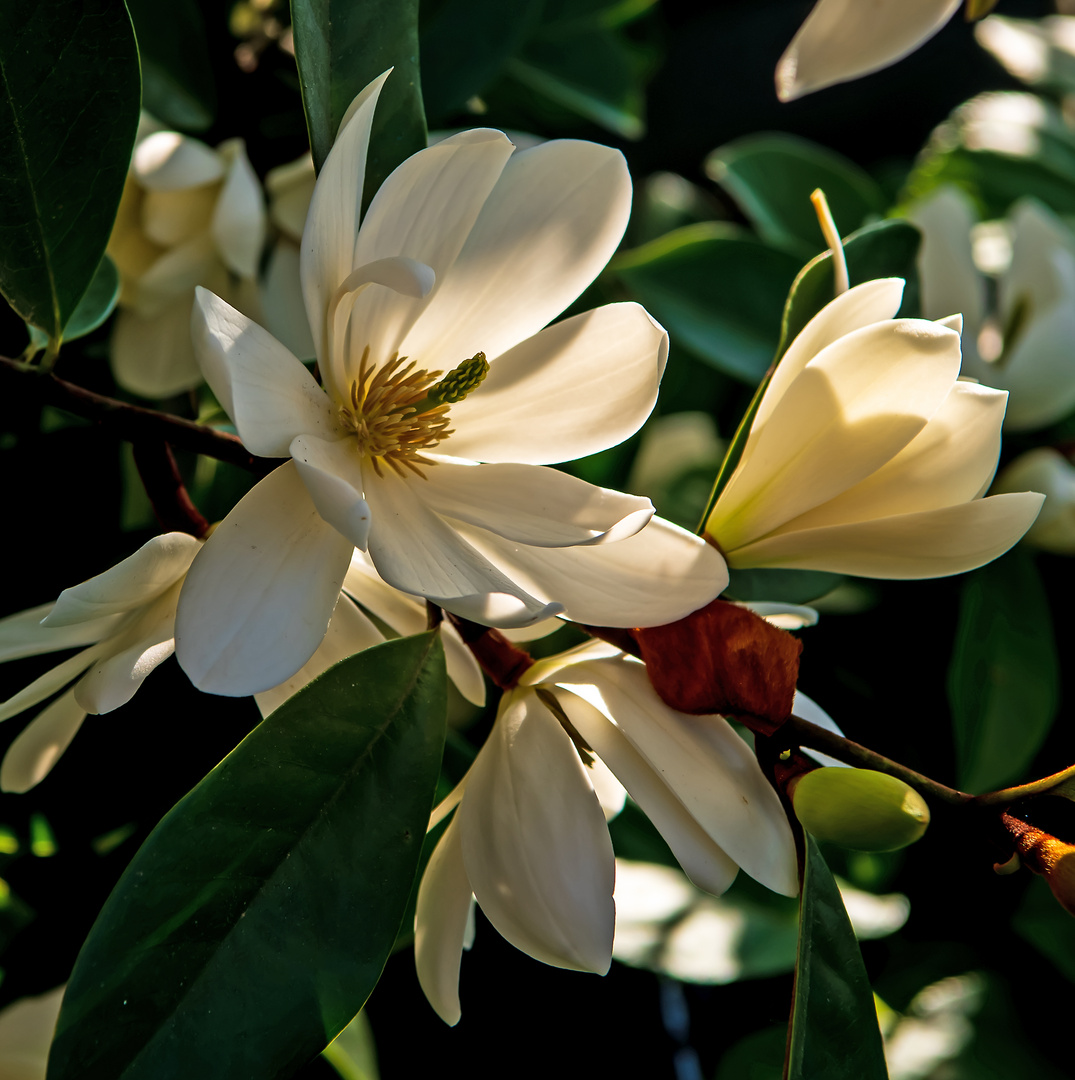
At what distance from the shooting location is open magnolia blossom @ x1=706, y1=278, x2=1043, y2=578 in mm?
268

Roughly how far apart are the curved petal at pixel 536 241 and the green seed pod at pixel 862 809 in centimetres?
16

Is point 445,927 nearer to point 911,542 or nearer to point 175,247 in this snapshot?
point 911,542

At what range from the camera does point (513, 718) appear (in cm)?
29

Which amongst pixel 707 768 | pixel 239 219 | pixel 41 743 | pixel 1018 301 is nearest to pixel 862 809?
pixel 707 768

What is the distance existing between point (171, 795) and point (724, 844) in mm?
303

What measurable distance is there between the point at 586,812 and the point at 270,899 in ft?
0.29

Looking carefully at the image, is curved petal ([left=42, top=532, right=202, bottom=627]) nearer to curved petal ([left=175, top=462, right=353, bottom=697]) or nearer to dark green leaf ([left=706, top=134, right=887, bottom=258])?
curved petal ([left=175, top=462, right=353, bottom=697])

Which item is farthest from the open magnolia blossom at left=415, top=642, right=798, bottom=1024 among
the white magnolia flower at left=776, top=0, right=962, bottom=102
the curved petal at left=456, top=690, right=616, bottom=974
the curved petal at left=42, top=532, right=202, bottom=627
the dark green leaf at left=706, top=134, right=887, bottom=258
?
the dark green leaf at left=706, top=134, right=887, bottom=258

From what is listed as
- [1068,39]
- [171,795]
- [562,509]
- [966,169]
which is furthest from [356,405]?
[1068,39]

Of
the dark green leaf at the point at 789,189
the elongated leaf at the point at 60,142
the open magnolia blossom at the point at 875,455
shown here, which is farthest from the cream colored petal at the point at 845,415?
the dark green leaf at the point at 789,189

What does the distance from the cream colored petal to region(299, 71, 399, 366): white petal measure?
134 millimetres

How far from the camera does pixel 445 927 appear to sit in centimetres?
30

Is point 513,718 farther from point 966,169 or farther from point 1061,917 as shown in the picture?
point 966,169

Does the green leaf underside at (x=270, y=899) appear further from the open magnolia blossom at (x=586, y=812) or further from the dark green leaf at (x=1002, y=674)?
the dark green leaf at (x=1002, y=674)
